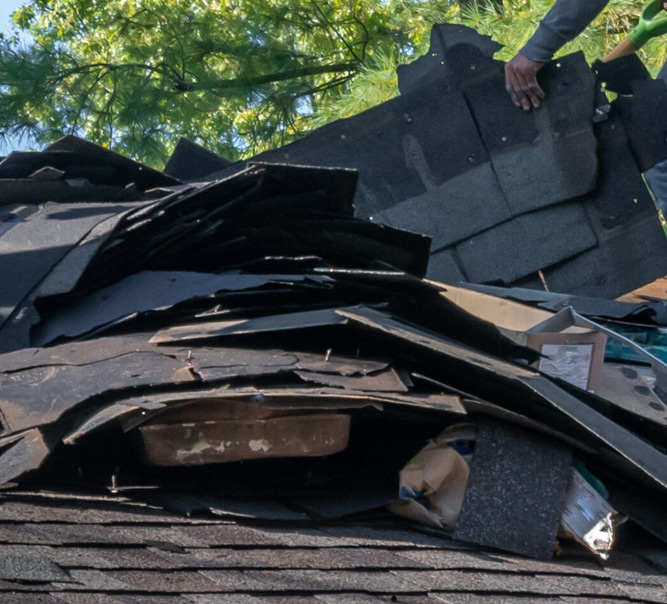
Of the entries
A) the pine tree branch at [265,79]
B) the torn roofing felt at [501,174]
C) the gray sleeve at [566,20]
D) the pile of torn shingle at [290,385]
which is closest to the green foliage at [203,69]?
Result: the pine tree branch at [265,79]

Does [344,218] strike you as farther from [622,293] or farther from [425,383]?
[622,293]

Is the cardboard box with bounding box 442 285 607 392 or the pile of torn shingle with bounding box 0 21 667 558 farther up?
the pile of torn shingle with bounding box 0 21 667 558

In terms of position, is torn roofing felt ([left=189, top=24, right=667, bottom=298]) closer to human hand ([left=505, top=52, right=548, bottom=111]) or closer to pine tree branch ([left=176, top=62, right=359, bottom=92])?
human hand ([left=505, top=52, right=548, bottom=111])

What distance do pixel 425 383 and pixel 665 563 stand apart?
86 cm

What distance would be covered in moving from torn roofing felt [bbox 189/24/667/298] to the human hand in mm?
63

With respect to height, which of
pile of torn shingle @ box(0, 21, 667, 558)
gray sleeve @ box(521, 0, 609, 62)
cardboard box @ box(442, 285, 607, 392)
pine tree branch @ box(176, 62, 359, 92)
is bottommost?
cardboard box @ box(442, 285, 607, 392)

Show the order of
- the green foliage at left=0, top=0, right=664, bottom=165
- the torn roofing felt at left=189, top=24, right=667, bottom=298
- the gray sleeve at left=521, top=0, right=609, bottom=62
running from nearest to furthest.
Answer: the gray sleeve at left=521, top=0, right=609, bottom=62 < the torn roofing felt at left=189, top=24, right=667, bottom=298 < the green foliage at left=0, top=0, right=664, bottom=165

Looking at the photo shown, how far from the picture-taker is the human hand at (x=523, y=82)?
247 inches

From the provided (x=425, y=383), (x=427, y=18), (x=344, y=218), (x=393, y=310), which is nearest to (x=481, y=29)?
(x=427, y=18)

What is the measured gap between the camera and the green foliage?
13.2m

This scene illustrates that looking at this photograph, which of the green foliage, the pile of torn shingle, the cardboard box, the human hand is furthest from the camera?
the green foliage

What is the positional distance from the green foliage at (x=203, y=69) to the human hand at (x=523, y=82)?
19.1 ft

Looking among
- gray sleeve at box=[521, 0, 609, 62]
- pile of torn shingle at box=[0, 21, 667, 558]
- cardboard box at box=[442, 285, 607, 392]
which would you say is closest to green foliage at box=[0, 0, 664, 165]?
gray sleeve at box=[521, 0, 609, 62]

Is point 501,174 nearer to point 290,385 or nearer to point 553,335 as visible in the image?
point 553,335
